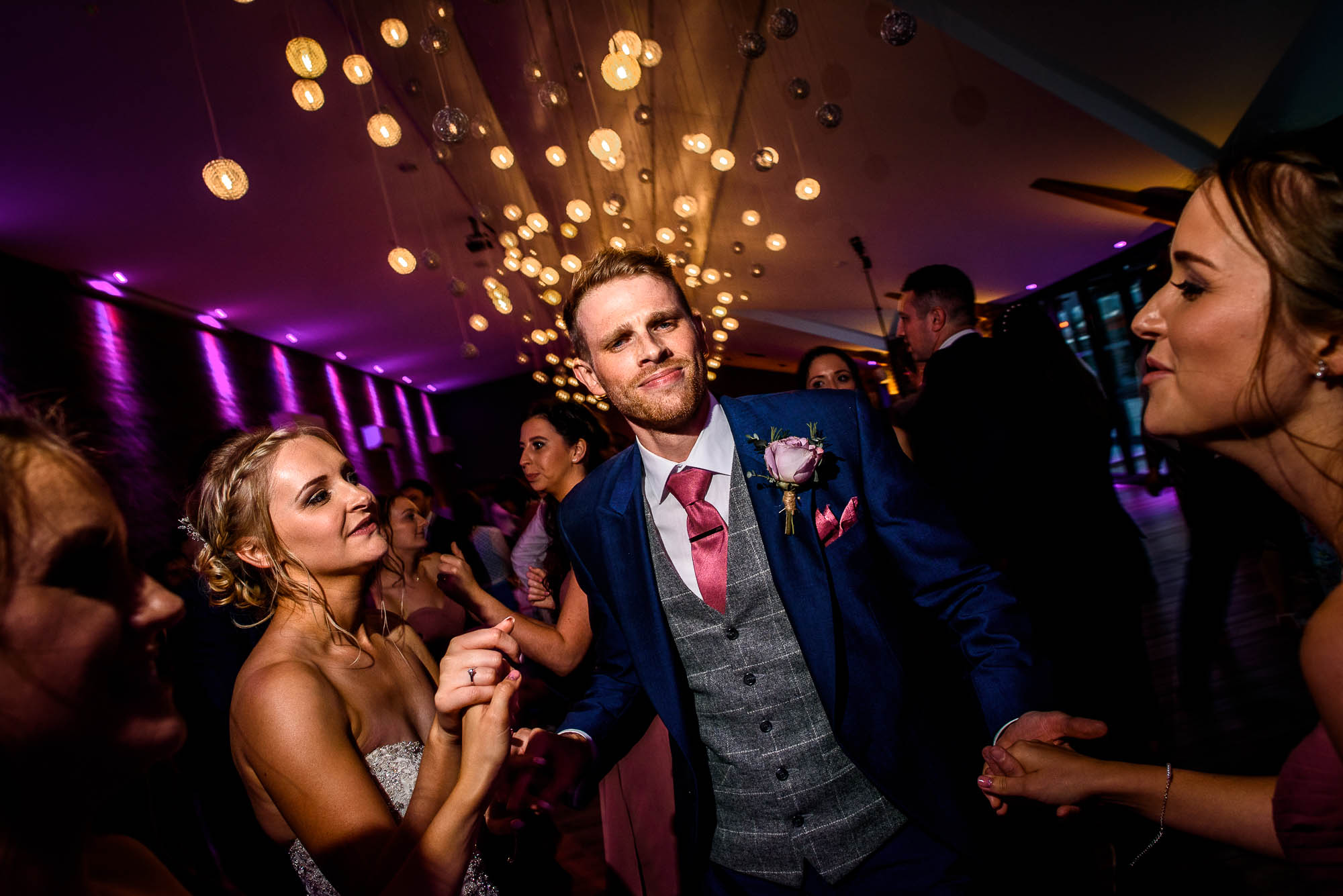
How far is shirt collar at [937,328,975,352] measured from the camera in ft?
9.44

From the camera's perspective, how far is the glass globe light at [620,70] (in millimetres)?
2973

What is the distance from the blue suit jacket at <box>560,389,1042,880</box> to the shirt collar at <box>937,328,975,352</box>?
1.42m

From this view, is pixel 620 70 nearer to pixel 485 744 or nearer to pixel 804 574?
pixel 804 574

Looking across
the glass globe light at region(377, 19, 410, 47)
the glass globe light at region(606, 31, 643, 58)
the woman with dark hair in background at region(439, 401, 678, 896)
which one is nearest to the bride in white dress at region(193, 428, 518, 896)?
the woman with dark hair in background at region(439, 401, 678, 896)

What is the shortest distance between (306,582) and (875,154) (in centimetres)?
755

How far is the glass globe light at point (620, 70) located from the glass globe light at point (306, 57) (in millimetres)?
1169

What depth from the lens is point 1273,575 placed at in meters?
4.33

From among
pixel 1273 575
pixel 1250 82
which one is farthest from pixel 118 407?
pixel 1250 82

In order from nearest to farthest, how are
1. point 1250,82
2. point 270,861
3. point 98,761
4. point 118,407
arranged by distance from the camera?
point 98,761, point 270,861, point 1250,82, point 118,407

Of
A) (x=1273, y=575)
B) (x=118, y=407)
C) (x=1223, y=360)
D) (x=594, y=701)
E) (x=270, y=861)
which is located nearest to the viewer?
(x=1223, y=360)

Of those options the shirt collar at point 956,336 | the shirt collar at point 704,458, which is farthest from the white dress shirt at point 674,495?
the shirt collar at point 956,336

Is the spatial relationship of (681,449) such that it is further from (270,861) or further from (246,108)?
(246,108)

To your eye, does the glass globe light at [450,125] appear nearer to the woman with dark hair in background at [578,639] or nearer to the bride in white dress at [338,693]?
the woman with dark hair in background at [578,639]

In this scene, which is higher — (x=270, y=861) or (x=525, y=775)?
(x=525, y=775)
